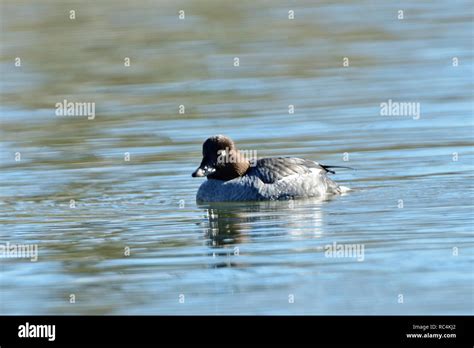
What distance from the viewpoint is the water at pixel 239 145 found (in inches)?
490

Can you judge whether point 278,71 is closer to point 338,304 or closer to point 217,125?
point 217,125

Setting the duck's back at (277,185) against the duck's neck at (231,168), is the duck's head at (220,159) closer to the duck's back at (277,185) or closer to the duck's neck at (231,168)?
the duck's neck at (231,168)

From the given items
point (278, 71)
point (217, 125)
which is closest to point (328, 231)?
point (217, 125)

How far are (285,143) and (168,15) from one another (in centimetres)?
1482

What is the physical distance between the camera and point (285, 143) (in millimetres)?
20656

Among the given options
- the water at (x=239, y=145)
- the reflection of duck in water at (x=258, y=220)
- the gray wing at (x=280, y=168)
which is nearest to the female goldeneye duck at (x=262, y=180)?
the gray wing at (x=280, y=168)

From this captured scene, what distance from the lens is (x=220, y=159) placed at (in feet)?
57.7

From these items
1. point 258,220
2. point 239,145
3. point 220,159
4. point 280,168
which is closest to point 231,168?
point 220,159

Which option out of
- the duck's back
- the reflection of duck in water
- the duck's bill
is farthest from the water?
the duck's bill

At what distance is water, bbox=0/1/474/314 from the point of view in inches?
490

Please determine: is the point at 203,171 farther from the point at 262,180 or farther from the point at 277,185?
the point at 277,185

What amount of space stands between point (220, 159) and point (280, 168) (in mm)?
867

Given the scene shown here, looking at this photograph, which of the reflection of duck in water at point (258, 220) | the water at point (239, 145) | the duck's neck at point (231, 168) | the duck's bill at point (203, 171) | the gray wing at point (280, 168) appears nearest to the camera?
the water at point (239, 145)

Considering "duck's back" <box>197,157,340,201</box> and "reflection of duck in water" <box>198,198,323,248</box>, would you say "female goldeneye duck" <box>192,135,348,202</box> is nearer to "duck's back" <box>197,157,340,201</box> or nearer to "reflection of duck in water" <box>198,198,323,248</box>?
"duck's back" <box>197,157,340,201</box>
